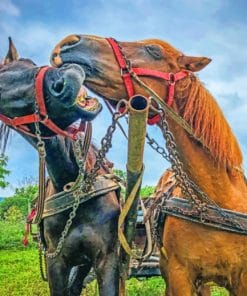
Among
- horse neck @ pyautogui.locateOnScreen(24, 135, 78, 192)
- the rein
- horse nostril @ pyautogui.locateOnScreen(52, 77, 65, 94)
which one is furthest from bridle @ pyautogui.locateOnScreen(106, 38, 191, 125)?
horse neck @ pyautogui.locateOnScreen(24, 135, 78, 192)

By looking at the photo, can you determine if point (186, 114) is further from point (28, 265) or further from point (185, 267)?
point (28, 265)

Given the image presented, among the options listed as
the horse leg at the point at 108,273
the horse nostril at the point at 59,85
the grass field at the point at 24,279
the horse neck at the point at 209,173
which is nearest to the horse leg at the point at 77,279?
the horse leg at the point at 108,273

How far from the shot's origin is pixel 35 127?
387 cm

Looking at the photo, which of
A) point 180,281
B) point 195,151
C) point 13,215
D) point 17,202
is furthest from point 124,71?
point 17,202

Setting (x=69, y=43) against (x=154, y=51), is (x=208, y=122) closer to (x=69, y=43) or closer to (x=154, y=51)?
(x=154, y=51)

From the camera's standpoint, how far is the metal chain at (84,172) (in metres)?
3.86

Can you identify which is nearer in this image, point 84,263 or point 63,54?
point 63,54

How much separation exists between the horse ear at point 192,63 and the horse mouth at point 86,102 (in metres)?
0.63

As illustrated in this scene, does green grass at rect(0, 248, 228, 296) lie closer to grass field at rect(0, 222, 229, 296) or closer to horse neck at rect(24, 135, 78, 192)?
grass field at rect(0, 222, 229, 296)

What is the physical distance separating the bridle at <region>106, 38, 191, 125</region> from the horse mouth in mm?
233

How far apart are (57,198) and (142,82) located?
1.08m

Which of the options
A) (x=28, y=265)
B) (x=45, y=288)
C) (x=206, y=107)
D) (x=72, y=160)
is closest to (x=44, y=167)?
(x=72, y=160)

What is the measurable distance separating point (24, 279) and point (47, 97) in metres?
6.95

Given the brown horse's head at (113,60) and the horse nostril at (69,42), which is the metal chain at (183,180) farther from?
the horse nostril at (69,42)
